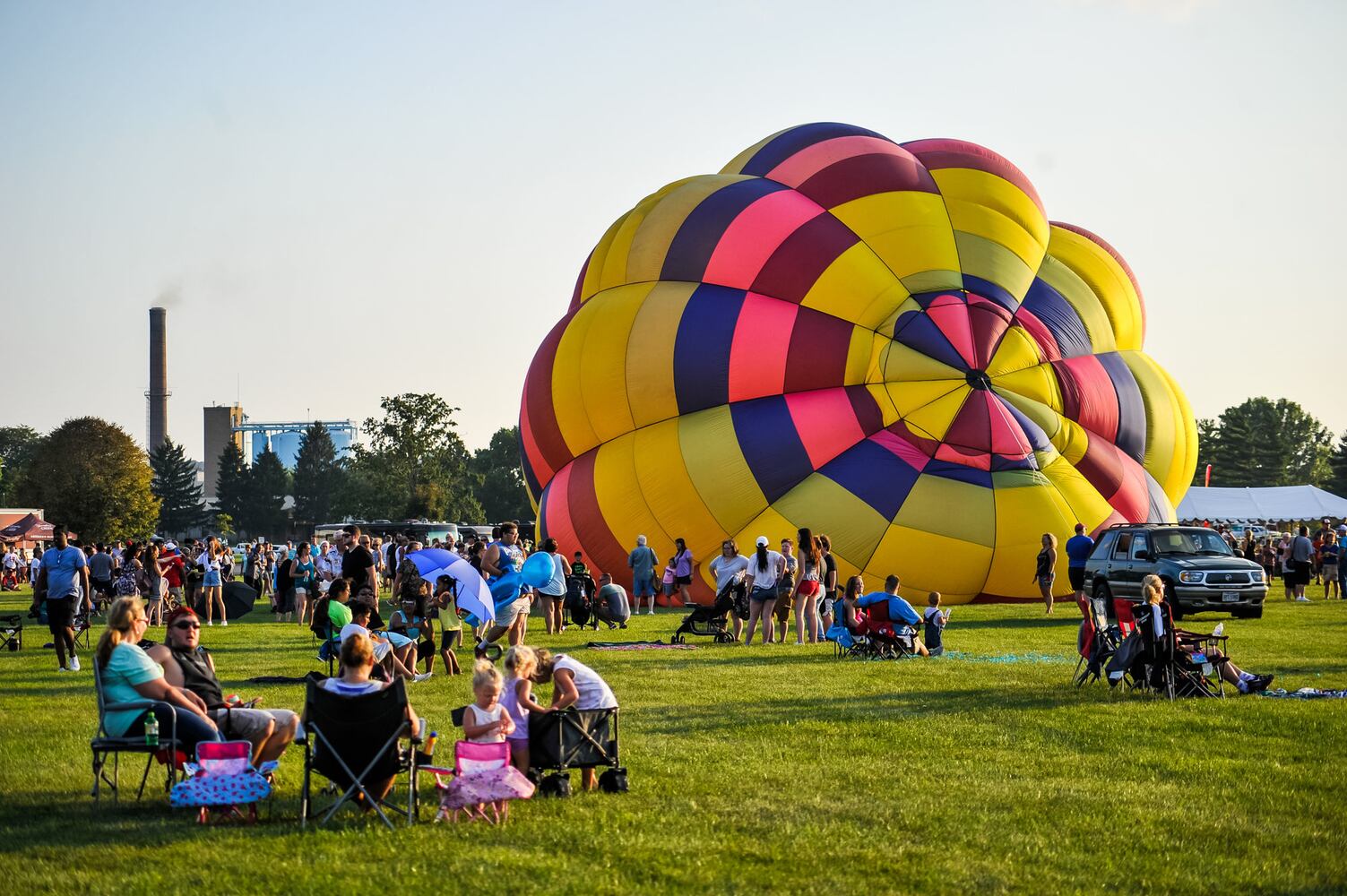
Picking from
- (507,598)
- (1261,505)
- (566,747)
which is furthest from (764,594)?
(1261,505)

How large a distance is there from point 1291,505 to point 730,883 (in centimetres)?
5618

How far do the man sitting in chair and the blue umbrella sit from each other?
3.94m

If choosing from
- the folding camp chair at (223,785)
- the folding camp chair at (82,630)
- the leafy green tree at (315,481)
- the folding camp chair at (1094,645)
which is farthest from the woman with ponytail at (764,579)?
the leafy green tree at (315,481)

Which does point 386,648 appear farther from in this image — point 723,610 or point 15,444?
point 15,444

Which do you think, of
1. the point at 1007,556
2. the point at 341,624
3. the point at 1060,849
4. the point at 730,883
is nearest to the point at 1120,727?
the point at 1060,849

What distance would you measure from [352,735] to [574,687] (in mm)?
1592

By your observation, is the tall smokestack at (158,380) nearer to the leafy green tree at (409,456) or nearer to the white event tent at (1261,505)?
the leafy green tree at (409,456)

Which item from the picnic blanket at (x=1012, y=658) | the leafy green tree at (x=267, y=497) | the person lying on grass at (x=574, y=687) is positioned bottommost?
the picnic blanket at (x=1012, y=658)

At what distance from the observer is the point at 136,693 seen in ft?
26.6

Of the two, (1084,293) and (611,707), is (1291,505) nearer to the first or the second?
(1084,293)

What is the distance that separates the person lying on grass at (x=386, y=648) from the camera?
446 inches

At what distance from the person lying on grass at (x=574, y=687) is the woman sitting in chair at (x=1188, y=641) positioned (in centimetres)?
585

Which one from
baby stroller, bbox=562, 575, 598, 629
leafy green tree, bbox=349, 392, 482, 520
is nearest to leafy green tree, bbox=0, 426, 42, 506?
leafy green tree, bbox=349, 392, 482, 520

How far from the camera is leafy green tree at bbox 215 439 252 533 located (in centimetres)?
9988
